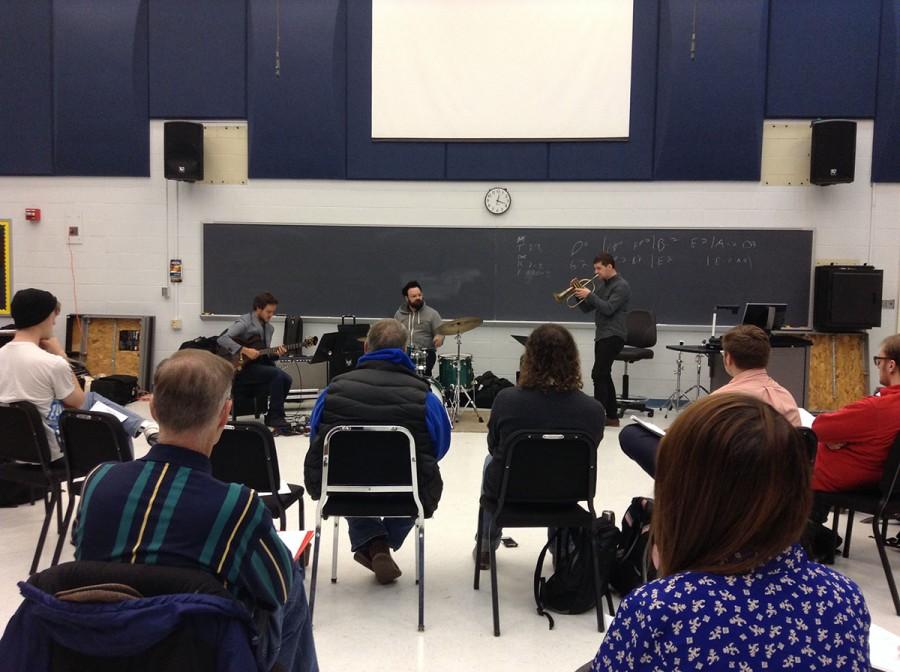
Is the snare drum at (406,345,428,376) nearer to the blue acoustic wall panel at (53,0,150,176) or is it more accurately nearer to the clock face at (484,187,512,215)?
the clock face at (484,187,512,215)

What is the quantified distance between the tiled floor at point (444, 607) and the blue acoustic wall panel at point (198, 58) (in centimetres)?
514

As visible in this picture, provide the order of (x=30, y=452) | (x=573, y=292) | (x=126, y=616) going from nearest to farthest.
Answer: (x=126, y=616) < (x=30, y=452) < (x=573, y=292)

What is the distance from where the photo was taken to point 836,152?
703cm

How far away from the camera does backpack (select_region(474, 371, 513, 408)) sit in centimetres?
731

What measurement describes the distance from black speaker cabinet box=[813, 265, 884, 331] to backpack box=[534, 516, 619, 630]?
5338mm

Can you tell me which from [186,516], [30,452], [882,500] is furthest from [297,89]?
[186,516]

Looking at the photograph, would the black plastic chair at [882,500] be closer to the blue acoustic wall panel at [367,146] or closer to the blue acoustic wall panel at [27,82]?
the blue acoustic wall panel at [367,146]

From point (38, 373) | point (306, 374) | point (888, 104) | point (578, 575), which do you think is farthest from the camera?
point (306, 374)

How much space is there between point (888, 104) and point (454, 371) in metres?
5.27

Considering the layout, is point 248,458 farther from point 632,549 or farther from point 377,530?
point 632,549

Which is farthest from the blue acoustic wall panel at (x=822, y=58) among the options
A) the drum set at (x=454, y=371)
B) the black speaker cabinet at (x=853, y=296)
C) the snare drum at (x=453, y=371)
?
the snare drum at (x=453, y=371)

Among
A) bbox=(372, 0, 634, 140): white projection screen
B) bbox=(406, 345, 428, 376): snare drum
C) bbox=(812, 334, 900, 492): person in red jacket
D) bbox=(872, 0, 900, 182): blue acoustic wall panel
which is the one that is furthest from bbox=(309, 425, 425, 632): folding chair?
bbox=(872, 0, 900, 182): blue acoustic wall panel

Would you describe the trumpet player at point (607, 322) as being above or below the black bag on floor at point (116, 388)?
above

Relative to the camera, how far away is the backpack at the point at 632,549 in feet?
9.49
